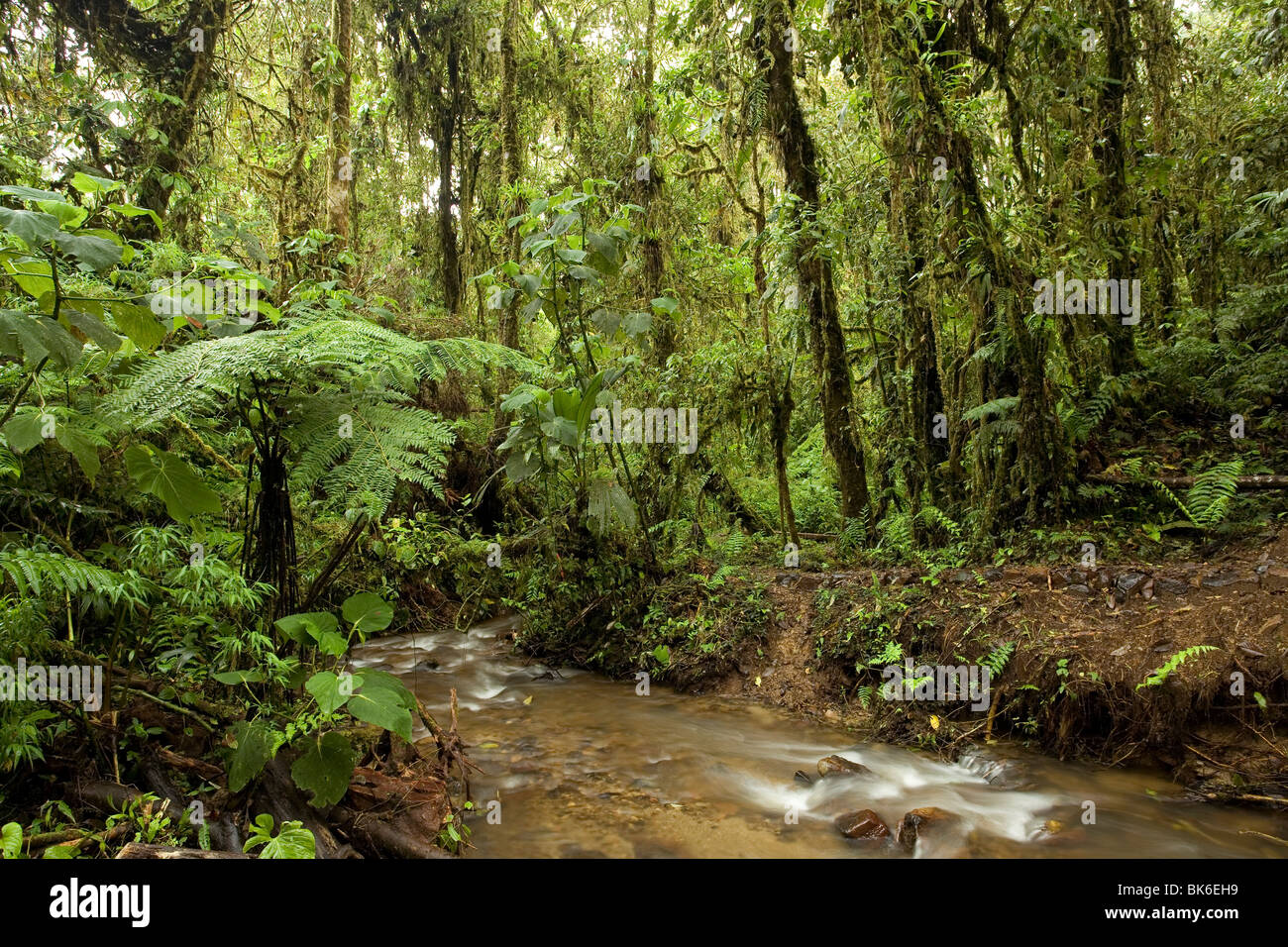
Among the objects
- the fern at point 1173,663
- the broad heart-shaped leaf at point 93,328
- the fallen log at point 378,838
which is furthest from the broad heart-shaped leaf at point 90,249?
the fern at point 1173,663

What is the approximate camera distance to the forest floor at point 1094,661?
3576mm

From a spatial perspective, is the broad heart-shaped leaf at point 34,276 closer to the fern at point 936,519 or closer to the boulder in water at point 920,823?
the boulder in water at point 920,823

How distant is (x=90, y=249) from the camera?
2025mm

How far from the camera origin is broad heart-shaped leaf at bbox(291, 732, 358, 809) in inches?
90.0

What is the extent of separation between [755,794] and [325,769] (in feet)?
7.64

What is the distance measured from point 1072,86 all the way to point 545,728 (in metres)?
7.27

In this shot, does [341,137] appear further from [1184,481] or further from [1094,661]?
[1184,481]

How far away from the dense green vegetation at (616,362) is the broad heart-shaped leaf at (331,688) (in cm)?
2

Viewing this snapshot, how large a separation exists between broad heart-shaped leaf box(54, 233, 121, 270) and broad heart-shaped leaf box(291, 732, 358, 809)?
166cm

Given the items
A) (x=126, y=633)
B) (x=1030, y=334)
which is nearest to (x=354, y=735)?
(x=126, y=633)

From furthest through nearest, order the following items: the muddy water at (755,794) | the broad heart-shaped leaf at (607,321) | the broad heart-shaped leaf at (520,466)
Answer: the broad heart-shaped leaf at (607,321) < the broad heart-shaped leaf at (520,466) < the muddy water at (755,794)

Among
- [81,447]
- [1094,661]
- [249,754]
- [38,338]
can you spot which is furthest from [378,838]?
[1094,661]

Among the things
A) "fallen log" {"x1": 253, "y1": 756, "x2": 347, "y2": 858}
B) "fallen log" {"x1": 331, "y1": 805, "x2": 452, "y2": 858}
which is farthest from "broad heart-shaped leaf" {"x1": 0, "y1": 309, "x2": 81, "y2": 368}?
"fallen log" {"x1": 331, "y1": 805, "x2": 452, "y2": 858}
